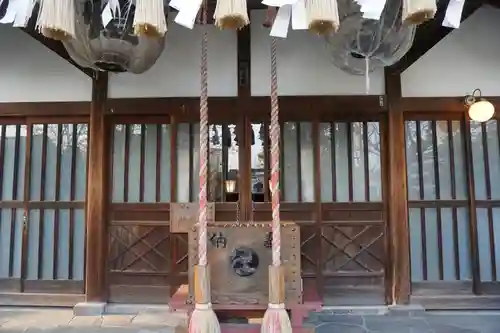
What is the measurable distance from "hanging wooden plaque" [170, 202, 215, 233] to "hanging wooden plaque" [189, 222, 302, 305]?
1.41 meters

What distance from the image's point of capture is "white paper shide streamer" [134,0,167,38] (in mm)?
2133

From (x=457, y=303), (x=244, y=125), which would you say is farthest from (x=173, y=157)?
(x=457, y=303)

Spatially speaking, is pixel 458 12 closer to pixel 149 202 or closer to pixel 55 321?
pixel 149 202

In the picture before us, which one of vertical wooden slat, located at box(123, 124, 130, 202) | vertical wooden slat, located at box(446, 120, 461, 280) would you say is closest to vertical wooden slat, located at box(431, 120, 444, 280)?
vertical wooden slat, located at box(446, 120, 461, 280)

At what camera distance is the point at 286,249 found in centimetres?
260

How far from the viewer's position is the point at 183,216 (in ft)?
13.3

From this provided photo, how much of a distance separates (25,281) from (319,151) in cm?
338

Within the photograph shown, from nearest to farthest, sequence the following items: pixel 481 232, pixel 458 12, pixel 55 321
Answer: pixel 458 12
pixel 55 321
pixel 481 232

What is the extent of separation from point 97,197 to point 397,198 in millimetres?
3015

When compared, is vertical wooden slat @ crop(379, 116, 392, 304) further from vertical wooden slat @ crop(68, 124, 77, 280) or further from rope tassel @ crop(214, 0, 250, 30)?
vertical wooden slat @ crop(68, 124, 77, 280)

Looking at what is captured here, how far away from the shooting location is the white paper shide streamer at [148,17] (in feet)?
7.00

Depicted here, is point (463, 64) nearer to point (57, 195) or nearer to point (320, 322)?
point (320, 322)

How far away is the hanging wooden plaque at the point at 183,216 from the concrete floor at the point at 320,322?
842 mm

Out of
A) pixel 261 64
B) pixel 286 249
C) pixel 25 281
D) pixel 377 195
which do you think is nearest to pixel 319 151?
A: pixel 377 195
